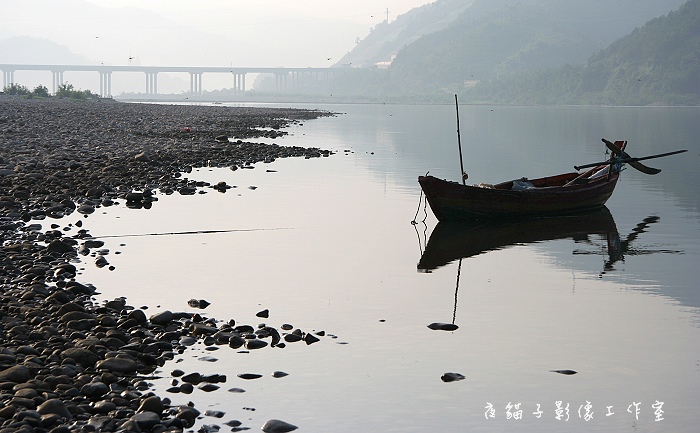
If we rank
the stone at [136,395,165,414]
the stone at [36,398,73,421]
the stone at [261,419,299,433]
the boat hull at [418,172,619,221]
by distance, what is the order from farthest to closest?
the boat hull at [418,172,619,221]
the stone at [261,419,299,433]
the stone at [136,395,165,414]
the stone at [36,398,73,421]

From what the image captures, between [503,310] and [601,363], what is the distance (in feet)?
10.1

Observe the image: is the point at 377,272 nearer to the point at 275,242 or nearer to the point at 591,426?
the point at 275,242

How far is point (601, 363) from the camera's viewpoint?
1204cm

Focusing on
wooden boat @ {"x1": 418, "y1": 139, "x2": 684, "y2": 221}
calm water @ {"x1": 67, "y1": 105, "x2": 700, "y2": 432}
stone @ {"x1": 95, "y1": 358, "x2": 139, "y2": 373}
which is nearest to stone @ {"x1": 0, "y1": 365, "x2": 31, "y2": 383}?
stone @ {"x1": 95, "y1": 358, "x2": 139, "y2": 373}

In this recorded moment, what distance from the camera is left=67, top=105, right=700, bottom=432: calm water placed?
1024 centimetres

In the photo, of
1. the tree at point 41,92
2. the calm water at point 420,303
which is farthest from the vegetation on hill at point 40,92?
the calm water at point 420,303

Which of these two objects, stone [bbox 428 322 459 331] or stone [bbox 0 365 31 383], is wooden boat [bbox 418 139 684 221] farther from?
stone [bbox 0 365 31 383]

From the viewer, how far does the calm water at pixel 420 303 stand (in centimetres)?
1024

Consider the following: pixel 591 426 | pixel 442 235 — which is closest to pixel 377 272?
pixel 442 235

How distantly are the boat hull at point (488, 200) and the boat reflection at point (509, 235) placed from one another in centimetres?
28

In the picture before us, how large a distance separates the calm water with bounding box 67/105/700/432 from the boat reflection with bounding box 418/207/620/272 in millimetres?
102

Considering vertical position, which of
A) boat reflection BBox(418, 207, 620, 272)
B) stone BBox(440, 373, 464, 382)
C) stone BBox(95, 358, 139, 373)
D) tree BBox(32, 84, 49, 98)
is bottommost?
stone BBox(440, 373, 464, 382)

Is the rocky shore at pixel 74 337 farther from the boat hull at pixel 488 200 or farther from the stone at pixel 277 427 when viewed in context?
the boat hull at pixel 488 200

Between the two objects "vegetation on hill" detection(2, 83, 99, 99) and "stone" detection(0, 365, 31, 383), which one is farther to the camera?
"vegetation on hill" detection(2, 83, 99, 99)
